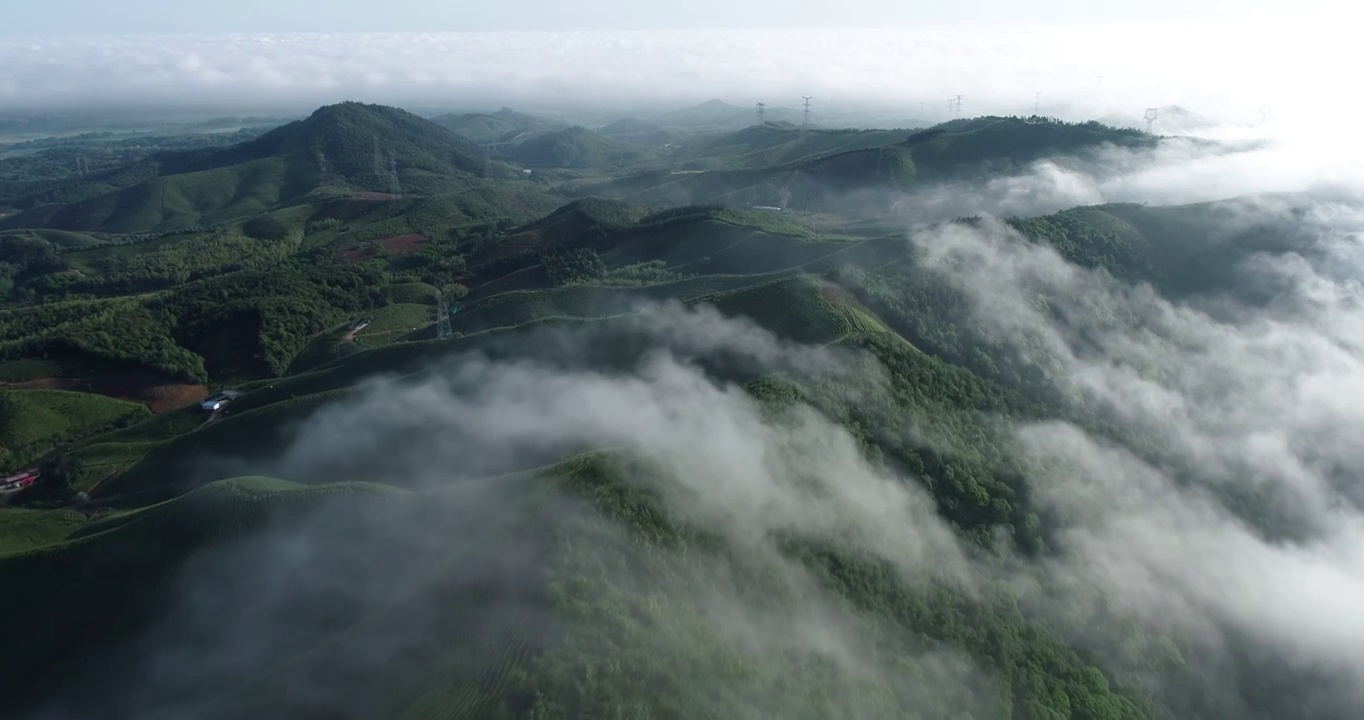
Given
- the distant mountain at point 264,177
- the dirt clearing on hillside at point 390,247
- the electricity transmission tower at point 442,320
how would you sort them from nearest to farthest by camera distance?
1. the electricity transmission tower at point 442,320
2. the dirt clearing on hillside at point 390,247
3. the distant mountain at point 264,177

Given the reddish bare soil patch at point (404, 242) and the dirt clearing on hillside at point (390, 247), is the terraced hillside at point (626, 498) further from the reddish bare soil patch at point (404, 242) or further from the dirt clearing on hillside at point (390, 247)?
the reddish bare soil patch at point (404, 242)

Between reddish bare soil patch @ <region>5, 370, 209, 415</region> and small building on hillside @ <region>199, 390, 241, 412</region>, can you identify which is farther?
reddish bare soil patch @ <region>5, 370, 209, 415</region>

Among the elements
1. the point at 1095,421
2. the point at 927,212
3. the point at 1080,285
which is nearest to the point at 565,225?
the point at 927,212

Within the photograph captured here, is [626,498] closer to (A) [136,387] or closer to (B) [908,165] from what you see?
(A) [136,387]

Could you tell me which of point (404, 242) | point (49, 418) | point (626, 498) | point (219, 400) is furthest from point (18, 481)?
point (404, 242)

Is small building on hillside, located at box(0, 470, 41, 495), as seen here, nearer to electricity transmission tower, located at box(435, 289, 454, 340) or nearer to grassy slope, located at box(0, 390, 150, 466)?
grassy slope, located at box(0, 390, 150, 466)

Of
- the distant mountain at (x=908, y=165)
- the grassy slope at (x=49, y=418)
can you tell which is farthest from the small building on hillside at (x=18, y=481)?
the distant mountain at (x=908, y=165)

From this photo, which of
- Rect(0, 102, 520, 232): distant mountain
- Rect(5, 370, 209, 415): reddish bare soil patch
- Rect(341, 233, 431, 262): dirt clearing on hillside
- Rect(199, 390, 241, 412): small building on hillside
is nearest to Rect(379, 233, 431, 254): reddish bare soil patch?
Rect(341, 233, 431, 262): dirt clearing on hillside
